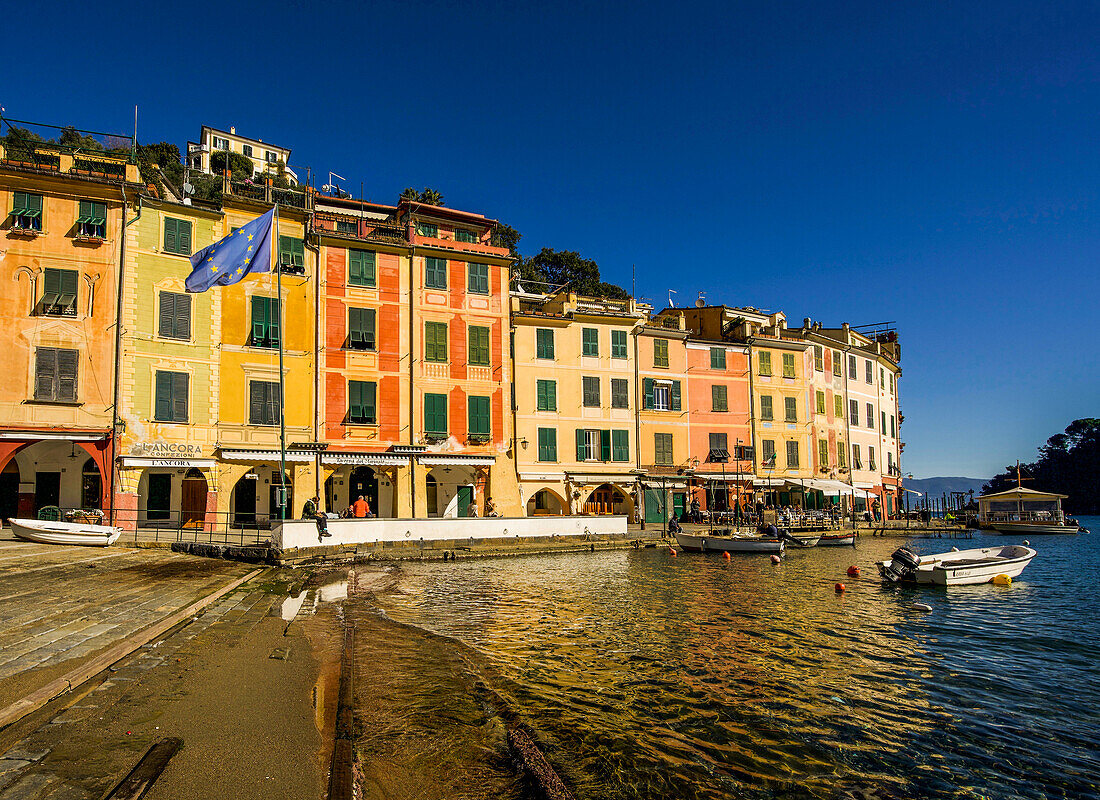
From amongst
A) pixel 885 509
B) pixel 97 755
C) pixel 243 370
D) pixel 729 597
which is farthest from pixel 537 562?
pixel 885 509

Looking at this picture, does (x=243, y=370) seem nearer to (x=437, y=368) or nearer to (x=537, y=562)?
(x=437, y=368)

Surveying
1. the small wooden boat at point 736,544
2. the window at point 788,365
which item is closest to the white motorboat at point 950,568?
the small wooden boat at point 736,544

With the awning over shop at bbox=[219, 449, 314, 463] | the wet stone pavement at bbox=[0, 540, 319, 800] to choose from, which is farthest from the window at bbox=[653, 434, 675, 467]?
the wet stone pavement at bbox=[0, 540, 319, 800]

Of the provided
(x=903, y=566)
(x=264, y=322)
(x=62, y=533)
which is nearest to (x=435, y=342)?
(x=264, y=322)

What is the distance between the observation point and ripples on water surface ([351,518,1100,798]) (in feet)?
26.6

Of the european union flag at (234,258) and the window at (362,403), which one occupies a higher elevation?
the european union flag at (234,258)

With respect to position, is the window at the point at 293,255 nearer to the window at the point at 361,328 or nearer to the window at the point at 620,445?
the window at the point at 361,328

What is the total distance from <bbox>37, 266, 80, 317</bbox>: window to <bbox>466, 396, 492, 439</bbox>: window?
18.2m

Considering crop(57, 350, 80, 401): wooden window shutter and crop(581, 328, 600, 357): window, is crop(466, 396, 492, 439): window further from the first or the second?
crop(57, 350, 80, 401): wooden window shutter

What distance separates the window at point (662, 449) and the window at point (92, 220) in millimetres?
31538

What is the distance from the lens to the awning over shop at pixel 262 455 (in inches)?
1221

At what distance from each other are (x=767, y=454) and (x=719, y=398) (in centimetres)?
556

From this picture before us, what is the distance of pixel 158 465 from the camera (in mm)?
29500

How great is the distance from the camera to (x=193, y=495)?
32500 millimetres
